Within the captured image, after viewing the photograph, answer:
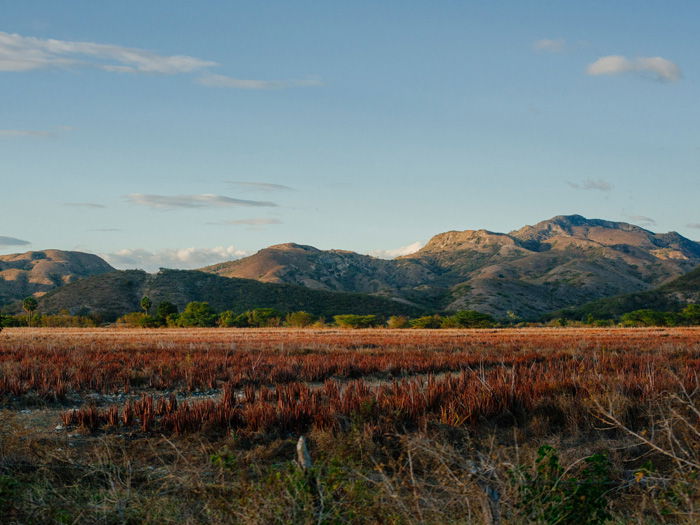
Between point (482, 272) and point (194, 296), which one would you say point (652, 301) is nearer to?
point (482, 272)

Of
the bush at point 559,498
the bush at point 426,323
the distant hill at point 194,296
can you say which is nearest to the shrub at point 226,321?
the distant hill at point 194,296

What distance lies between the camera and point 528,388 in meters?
9.78

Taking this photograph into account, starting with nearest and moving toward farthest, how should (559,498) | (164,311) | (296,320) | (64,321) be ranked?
(559,498)
(296,320)
(64,321)
(164,311)

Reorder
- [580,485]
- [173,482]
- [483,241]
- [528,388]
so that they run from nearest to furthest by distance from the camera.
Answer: [580,485] < [173,482] < [528,388] < [483,241]

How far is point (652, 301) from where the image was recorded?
75562 millimetres

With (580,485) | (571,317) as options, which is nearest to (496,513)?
(580,485)

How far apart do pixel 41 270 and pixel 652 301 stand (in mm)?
145441

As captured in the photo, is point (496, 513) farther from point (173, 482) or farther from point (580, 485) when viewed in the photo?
point (173, 482)

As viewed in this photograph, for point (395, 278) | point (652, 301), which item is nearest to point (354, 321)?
point (652, 301)

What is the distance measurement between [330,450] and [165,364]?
10281mm

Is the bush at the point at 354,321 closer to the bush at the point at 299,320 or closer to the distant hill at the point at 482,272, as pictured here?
the bush at the point at 299,320

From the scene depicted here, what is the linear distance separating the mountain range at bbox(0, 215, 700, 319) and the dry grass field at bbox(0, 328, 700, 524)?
69.7 metres

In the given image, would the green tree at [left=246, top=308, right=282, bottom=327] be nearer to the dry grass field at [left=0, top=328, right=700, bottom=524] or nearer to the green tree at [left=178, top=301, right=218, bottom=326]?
the green tree at [left=178, top=301, right=218, bottom=326]

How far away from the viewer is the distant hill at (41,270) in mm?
123312
